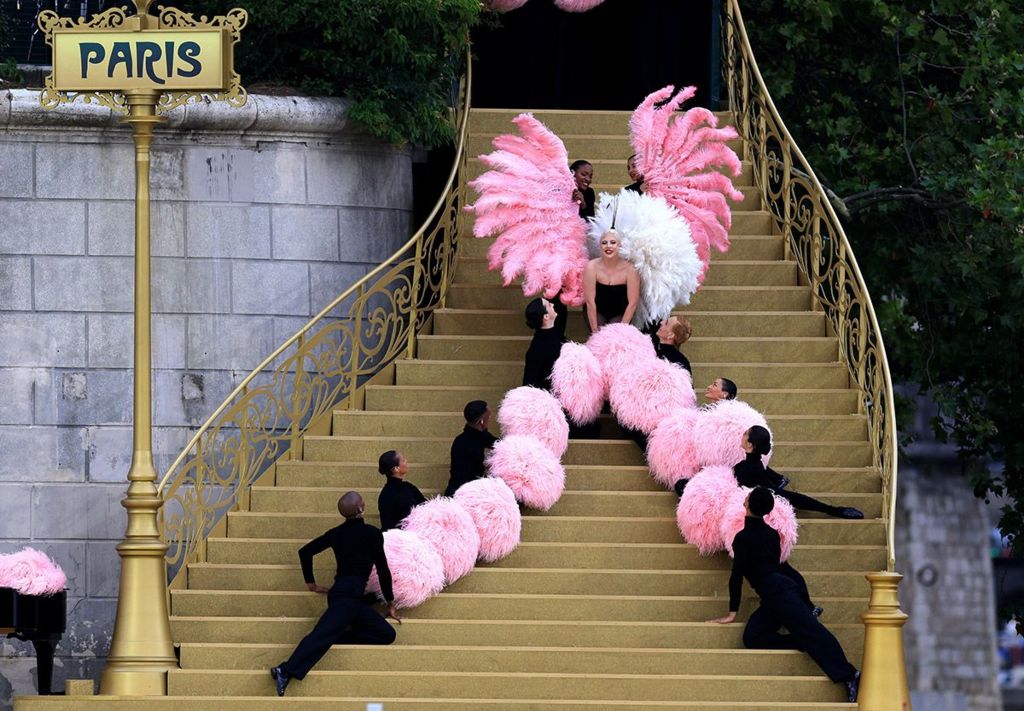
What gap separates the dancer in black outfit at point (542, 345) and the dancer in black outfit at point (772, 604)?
2.35 meters

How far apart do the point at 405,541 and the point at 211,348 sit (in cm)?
321

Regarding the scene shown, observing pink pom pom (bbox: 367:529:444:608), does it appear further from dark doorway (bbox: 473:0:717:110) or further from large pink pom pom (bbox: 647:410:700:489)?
dark doorway (bbox: 473:0:717:110)

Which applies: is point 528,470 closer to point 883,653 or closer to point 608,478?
point 608,478

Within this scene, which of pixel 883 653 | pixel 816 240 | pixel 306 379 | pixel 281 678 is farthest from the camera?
pixel 816 240

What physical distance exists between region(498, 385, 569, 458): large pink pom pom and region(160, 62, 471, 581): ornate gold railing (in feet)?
4.91

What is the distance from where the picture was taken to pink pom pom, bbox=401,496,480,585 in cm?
1709

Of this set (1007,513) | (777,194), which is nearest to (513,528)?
(777,194)

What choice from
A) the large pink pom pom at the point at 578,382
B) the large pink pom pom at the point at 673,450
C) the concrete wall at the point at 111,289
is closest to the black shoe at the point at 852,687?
the large pink pom pom at the point at 673,450

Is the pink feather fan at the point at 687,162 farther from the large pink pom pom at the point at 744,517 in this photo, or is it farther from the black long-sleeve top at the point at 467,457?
the large pink pom pom at the point at 744,517

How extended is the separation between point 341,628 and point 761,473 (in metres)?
2.97

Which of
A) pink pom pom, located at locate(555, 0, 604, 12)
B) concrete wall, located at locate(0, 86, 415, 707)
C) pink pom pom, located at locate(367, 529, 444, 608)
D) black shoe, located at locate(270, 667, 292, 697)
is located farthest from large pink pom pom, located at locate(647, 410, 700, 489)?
pink pom pom, located at locate(555, 0, 604, 12)

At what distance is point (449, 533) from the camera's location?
1712cm

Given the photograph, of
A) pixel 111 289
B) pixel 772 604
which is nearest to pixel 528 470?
pixel 772 604

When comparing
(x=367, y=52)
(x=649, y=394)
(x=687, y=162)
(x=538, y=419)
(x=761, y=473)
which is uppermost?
(x=367, y=52)
